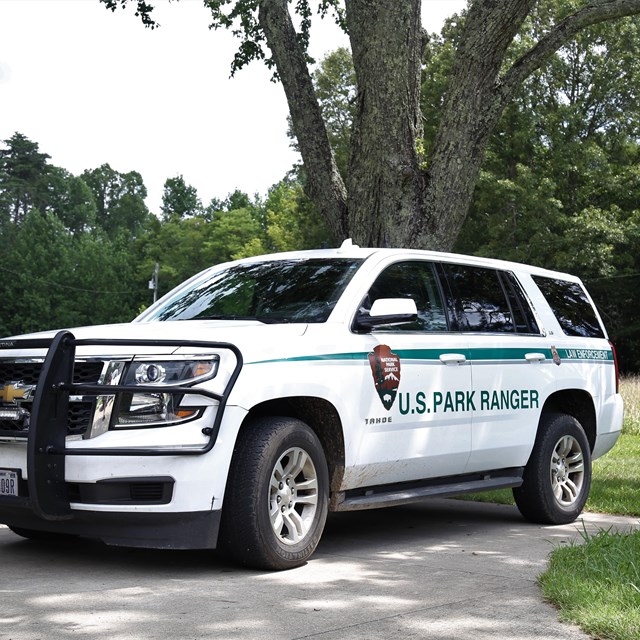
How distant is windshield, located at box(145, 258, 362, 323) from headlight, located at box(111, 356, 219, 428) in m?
1.18

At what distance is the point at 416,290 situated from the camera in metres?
7.64

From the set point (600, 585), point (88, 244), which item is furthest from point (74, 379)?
point (88, 244)

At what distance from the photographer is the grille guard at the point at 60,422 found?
5727 millimetres

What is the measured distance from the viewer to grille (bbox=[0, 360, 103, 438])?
590 centimetres

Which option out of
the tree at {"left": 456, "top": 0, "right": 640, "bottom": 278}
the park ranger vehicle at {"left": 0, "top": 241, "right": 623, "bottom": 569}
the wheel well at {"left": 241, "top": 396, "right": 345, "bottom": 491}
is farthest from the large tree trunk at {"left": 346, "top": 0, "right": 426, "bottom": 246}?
the tree at {"left": 456, "top": 0, "right": 640, "bottom": 278}

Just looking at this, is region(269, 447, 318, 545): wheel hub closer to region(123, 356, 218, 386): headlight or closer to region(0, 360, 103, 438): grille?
region(123, 356, 218, 386): headlight

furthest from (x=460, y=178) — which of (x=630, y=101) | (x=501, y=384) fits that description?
(x=630, y=101)

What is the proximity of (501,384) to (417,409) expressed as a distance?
3.71 feet

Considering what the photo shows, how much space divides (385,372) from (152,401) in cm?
171

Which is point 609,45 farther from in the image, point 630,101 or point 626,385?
point 626,385

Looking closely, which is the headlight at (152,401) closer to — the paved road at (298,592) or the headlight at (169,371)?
the headlight at (169,371)

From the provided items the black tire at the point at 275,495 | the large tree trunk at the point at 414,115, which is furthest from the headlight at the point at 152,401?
the large tree trunk at the point at 414,115

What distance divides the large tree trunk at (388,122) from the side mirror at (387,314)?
5380 mm

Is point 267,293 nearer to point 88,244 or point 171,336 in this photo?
point 171,336
